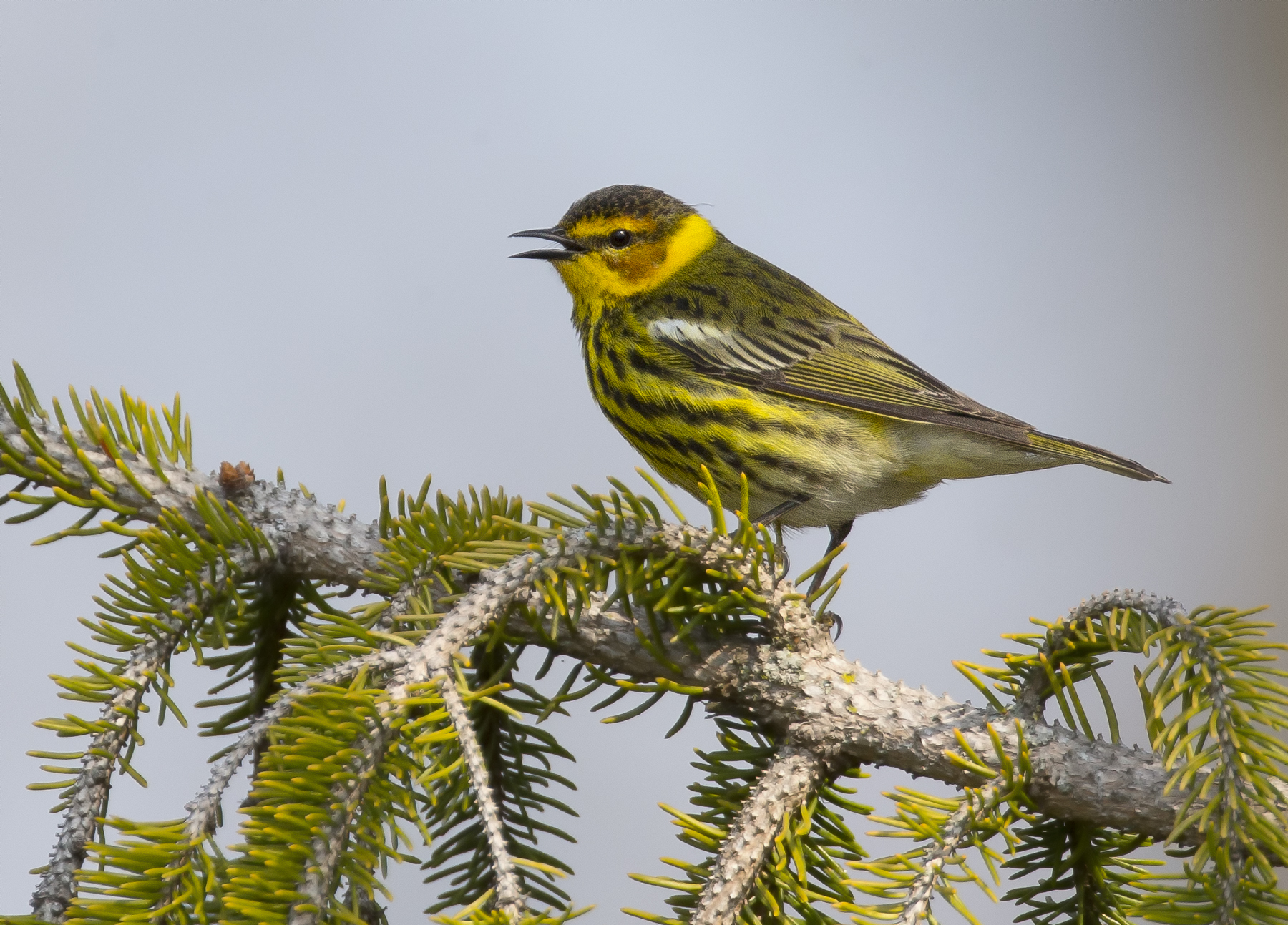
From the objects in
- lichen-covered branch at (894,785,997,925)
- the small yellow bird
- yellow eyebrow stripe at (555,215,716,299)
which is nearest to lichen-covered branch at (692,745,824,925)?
lichen-covered branch at (894,785,997,925)

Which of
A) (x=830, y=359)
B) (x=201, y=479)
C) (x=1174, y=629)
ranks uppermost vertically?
(x=830, y=359)

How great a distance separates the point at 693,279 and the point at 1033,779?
2.06 metres

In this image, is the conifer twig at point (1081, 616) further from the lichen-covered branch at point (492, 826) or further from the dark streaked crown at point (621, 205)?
the dark streaked crown at point (621, 205)

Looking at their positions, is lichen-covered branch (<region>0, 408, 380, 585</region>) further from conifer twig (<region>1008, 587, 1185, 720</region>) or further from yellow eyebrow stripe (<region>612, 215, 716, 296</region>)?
yellow eyebrow stripe (<region>612, 215, 716, 296</region>)

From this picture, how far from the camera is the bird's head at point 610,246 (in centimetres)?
292

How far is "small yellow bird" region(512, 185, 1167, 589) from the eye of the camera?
2393 mm

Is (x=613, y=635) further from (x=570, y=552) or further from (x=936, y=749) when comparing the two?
(x=936, y=749)

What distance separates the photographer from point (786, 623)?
1.31m

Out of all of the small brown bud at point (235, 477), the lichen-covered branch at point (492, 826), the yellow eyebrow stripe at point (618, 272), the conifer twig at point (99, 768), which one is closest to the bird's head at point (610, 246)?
the yellow eyebrow stripe at point (618, 272)

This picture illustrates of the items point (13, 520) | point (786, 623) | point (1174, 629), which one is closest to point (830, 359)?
point (786, 623)

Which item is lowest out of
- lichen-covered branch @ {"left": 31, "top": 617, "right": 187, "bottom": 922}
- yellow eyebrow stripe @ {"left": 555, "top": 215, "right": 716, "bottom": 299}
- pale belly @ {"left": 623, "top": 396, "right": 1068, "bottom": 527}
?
lichen-covered branch @ {"left": 31, "top": 617, "right": 187, "bottom": 922}

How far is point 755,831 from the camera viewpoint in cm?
114

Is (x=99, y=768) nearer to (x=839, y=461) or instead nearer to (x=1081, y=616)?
(x=1081, y=616)

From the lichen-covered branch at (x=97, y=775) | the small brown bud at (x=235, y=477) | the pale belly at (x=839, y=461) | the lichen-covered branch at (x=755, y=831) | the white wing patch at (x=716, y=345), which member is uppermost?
the white wing patch at (x=716, y=345)
